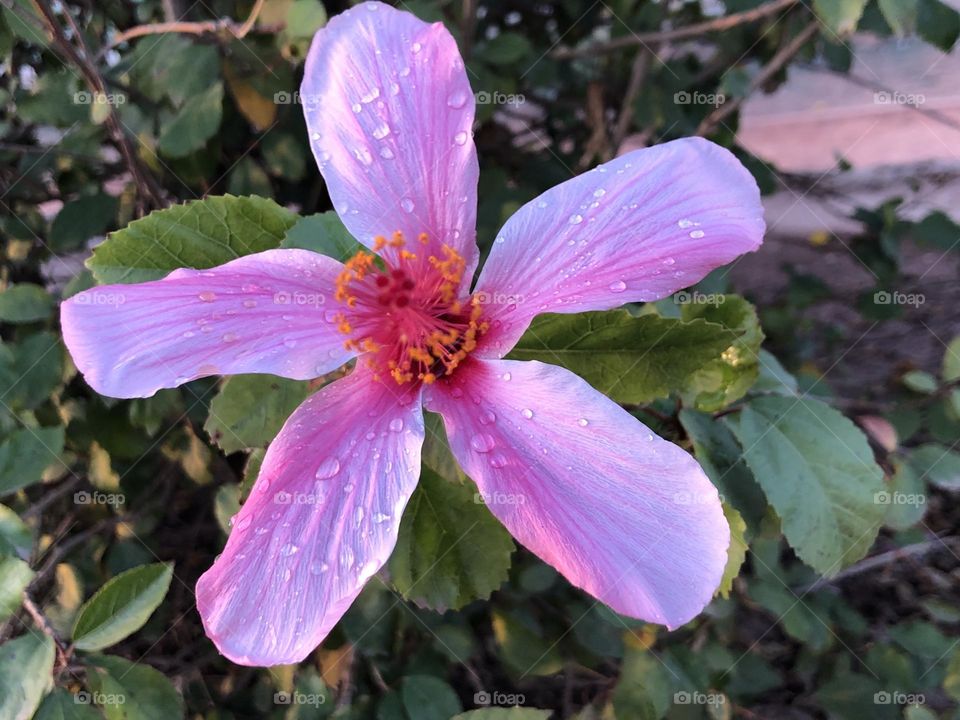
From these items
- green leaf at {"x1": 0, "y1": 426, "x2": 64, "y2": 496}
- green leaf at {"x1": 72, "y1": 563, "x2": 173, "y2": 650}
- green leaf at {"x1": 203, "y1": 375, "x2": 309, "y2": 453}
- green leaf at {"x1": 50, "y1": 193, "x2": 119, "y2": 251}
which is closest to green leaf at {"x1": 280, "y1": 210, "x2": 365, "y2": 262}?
green leaf at {"x1": 203, "y1": 375, "x2": 309, "y2": 453}

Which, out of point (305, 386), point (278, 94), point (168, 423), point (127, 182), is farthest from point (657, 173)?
point (127, 182)

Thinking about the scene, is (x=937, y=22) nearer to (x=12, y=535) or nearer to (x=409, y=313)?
(x=409, y=313)

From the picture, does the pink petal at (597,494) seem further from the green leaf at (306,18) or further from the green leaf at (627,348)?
the green leaf at (306,18)

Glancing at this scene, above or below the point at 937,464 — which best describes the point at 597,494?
above

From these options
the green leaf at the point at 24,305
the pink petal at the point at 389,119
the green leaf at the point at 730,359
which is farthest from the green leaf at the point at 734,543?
the green leaf at the point at 24,305

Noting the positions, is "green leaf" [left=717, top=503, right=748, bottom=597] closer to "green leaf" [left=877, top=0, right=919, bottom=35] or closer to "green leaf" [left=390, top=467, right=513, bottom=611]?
"green leaf" [left=390, top=467, right=513, bottom=611]

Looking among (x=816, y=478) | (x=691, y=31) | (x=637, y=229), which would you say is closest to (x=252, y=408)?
(x=637, y=229)
